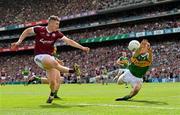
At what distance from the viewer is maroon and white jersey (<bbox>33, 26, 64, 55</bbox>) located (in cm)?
1284

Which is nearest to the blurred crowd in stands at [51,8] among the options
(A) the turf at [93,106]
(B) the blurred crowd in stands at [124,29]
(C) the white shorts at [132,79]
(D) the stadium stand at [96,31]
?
(D) the stadium stand at [96,31]

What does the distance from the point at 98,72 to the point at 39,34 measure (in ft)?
132

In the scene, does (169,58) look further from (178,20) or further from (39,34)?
(39,34)

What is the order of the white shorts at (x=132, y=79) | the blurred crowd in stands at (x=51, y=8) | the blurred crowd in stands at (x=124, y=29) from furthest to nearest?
the blurred crowd in stands at (x=51, y=8), the blurred crowd in stands at (x=124, y=29), the white shorts at (x=132, y=79)

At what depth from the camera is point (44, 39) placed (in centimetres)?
1290

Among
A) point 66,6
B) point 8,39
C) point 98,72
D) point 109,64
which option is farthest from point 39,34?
point 8,39

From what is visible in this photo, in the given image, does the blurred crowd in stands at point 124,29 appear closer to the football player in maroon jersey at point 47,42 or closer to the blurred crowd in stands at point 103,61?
the blurred crowd in stands at point 103,61

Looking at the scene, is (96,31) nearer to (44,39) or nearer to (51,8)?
(51,8)

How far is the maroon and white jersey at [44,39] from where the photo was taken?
12844 millimetres

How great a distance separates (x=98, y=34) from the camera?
2689 inches

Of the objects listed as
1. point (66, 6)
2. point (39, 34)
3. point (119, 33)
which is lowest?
point (39, 34)

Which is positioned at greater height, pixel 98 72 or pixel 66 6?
pixel 66 6

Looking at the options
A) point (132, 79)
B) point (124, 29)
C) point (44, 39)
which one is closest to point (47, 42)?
point (44, 39)

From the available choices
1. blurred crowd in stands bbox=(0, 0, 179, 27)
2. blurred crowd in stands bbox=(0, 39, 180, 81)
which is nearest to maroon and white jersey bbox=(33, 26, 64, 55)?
blurred crowd in stands bbox=(0, 39, 180, 81)
